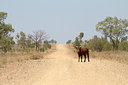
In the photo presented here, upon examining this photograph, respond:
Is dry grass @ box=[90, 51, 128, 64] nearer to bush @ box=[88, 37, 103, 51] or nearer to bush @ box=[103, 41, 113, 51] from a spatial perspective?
bush @ box=[103, 41, 113, 51]

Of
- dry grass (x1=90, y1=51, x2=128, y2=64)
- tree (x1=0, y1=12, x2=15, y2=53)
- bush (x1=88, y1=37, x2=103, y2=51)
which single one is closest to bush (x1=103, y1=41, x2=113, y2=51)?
bush (x1=88, y1=37, x2=103, y2=51)

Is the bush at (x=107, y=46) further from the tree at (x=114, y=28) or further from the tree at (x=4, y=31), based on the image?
the tree at (x=4, y=31)

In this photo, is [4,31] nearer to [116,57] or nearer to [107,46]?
[116,57]

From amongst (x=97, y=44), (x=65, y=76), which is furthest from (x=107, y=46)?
(x=65, y=76)

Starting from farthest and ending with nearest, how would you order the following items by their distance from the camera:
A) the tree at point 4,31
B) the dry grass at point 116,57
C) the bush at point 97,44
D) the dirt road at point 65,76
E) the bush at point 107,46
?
the bush at point 97,44 < the bush at point 107,46 < the tree at point 4,31 < the dry grass at point 116,57 < the dirt road at point 65,76

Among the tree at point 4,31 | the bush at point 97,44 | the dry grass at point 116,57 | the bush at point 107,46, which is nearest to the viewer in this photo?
the dry grass at point 116,57

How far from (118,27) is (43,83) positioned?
35.2 metres

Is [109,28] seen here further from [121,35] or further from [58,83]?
[58,83]

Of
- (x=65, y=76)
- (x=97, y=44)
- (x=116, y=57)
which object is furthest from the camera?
(x=97, y=44)

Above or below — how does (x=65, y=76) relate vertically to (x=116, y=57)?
below

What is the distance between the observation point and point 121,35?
131 feet

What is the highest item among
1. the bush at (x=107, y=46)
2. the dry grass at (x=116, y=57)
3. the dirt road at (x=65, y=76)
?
the bush at (x=107, y=46)

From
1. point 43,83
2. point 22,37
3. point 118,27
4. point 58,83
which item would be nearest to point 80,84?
point 58,83

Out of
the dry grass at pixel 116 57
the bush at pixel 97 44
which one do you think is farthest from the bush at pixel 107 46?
the dry grass at pixel 116 57
